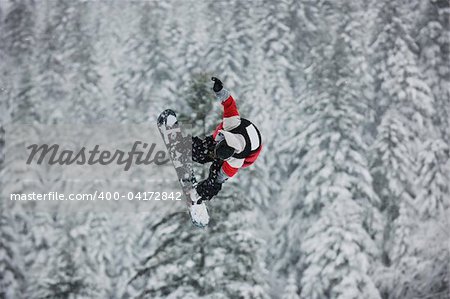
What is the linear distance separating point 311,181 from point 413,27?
26.7ft

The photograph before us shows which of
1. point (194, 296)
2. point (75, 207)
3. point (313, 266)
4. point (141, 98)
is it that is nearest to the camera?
point (194, 296)

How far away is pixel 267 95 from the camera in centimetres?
1894

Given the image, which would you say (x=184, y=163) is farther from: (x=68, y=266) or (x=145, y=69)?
(x=145, y=69)

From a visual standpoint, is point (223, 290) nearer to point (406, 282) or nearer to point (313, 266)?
point (313, 266)

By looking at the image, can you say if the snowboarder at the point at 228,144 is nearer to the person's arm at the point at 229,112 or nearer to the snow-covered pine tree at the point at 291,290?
the person's arm at the point at 229,112

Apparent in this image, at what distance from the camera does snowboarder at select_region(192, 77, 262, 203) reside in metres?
5.46

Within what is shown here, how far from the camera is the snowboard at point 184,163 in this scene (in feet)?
23.3

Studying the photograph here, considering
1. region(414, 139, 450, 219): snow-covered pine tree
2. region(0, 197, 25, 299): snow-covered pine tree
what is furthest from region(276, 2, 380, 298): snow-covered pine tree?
region(0, 197, 25, 299): snow-covered pine tree

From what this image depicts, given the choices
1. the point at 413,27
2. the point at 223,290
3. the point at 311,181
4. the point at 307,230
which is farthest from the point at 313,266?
the point at 413,27

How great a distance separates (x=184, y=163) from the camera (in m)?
7.24

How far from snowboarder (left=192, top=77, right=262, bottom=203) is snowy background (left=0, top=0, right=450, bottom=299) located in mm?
7017

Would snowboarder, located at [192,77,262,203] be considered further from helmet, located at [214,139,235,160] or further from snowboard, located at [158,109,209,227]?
snowboard, located at [158,109,209,227]

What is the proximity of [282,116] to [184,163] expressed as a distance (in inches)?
466

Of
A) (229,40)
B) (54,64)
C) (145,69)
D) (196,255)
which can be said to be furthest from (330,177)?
(54,64)
